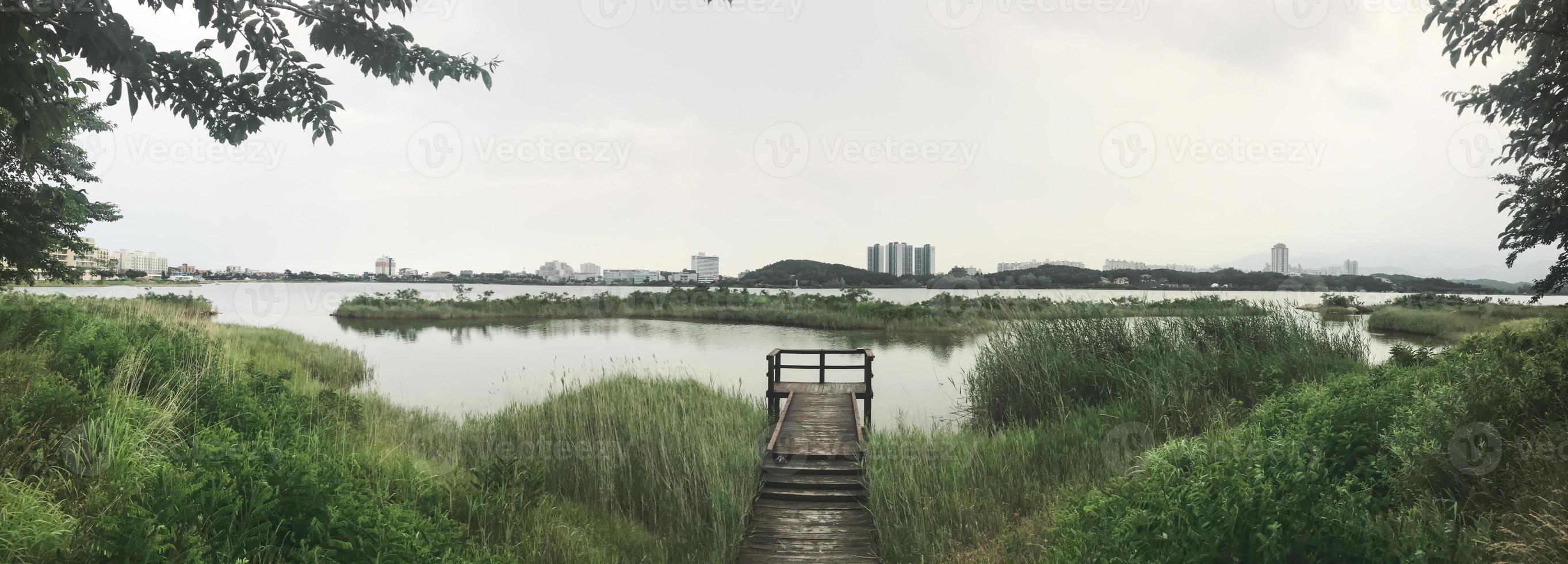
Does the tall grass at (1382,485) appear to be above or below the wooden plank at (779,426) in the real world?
above

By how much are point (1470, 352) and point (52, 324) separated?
17959 millimetres

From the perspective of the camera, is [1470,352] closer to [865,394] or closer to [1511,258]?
[1511,258]

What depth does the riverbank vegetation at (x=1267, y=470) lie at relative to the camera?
3846mm

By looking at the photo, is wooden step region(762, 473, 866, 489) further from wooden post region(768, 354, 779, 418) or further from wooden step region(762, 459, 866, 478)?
wooden post region(768, 354, 779, 418)

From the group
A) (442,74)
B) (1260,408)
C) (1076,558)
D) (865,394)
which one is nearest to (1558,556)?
(1076,558)

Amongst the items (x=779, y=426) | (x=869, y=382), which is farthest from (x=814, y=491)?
(x=869, y=382)

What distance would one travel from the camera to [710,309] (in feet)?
Result: 159

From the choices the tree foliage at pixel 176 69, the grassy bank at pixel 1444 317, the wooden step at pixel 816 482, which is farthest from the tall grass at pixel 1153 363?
the grassy bank at pixel 1444 317

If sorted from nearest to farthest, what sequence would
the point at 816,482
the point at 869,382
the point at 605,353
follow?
the point at 816,482 → the point at 869,382 → the point at 605,353

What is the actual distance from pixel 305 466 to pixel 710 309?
4398 cm

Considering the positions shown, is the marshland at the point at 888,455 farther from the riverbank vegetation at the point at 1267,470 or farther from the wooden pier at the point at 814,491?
the wooden pier at the point at 814,491

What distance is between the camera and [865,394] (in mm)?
14055

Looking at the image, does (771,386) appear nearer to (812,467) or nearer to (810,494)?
(812,467)

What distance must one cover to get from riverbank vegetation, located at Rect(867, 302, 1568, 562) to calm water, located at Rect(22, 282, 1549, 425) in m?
4.05
